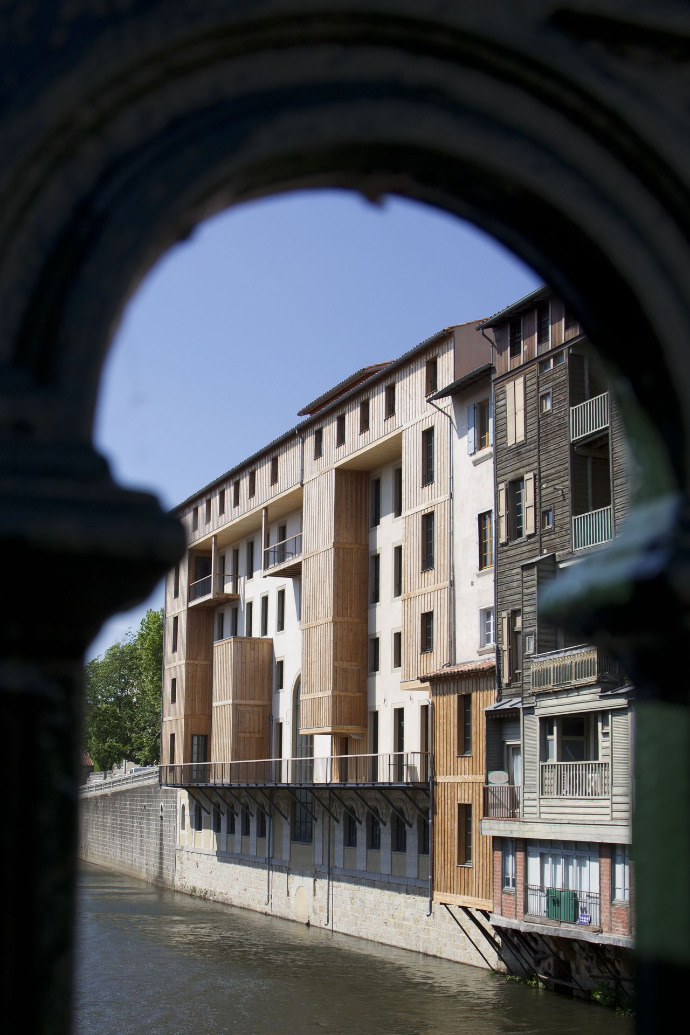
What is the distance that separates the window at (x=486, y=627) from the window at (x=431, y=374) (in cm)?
620

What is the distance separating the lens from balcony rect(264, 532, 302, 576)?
3835 centimetres

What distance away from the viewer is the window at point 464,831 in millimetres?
27391

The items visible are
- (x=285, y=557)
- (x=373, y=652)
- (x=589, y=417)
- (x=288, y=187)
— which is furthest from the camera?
(x=285, y=557)

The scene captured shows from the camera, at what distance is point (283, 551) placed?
40.1 metres

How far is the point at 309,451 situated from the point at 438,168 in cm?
3471

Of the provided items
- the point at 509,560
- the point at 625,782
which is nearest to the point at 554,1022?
the point at 625,782

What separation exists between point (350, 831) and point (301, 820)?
13.0 ft

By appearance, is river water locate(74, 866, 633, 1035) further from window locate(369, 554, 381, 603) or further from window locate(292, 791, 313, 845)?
window locate(369, 554, 381, 603)

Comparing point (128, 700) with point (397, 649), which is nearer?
point (397, 649)

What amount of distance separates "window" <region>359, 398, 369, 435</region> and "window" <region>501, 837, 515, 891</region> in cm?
1312

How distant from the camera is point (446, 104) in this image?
9.14ft

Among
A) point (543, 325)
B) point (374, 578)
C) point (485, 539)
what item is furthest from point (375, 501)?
point (543, 325)

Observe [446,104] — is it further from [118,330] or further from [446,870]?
[446,870]

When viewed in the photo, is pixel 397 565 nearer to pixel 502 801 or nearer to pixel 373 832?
pixel 373 832
